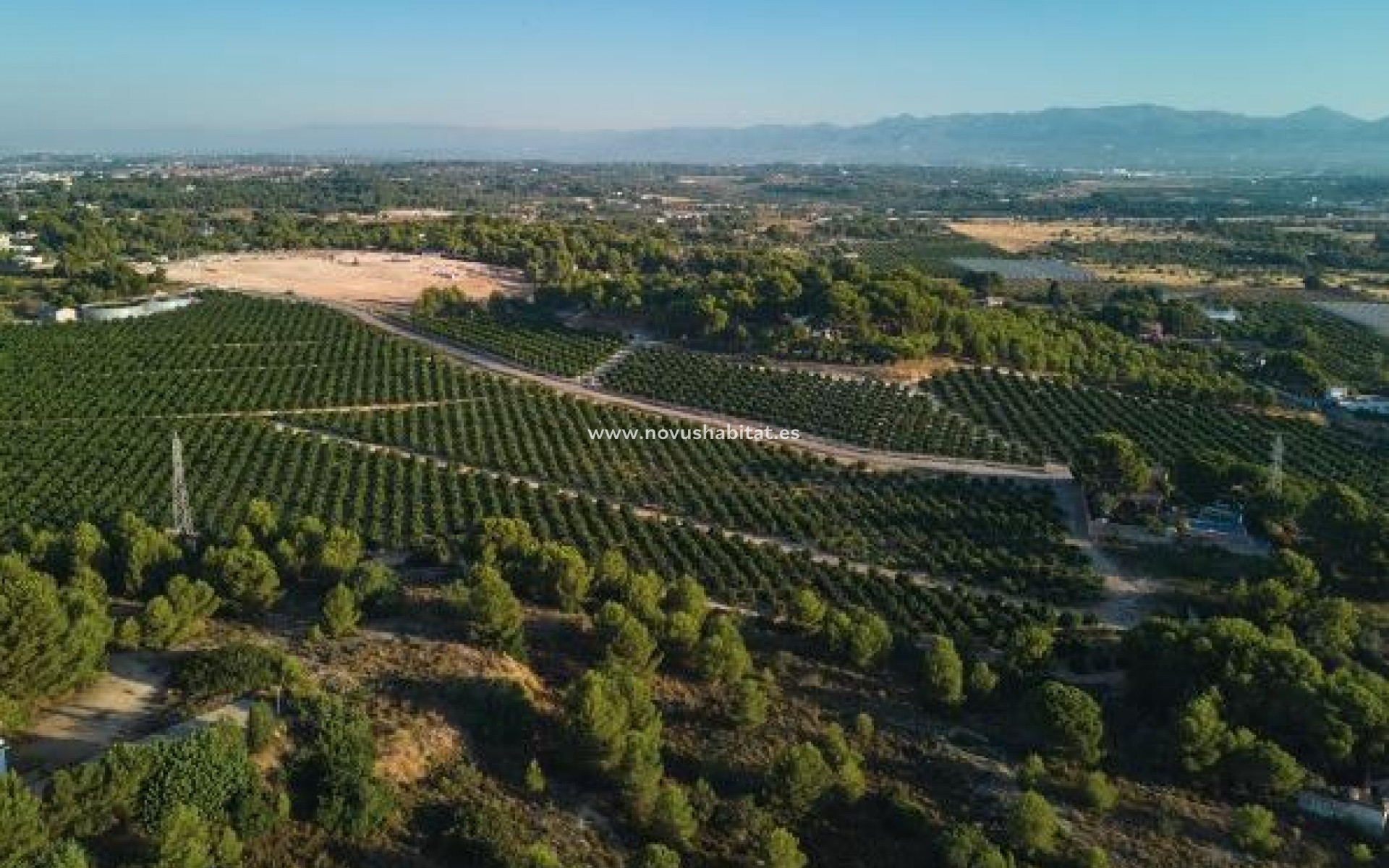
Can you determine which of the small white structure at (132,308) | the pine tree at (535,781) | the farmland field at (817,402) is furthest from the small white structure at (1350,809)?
the small white structure at (132,308)

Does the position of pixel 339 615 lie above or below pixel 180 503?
below

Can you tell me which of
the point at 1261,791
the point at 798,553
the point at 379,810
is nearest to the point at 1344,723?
the point at 1261,791

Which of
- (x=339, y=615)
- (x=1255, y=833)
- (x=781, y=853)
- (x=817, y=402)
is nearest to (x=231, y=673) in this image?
(x=339, y=615)

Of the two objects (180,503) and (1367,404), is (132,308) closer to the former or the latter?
(180,503)

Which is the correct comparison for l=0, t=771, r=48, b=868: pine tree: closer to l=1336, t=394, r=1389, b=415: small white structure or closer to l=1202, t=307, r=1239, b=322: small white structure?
l=1336, t=394, r=1389, b=415: small white structure

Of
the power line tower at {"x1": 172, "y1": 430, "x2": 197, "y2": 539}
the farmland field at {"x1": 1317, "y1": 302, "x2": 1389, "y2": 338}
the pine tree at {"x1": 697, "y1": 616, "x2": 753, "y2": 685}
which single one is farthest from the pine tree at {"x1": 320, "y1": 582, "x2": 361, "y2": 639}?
the farmland field at {"x1": 1317, "y1": 302, "x2": 1389, "y2": 338}

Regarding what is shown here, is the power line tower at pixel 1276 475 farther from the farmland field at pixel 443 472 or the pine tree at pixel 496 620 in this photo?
the pine tree at pixel 496 620

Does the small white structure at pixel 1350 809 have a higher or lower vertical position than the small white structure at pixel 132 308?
lower

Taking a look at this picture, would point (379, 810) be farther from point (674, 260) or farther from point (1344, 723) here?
point (674, 260)
